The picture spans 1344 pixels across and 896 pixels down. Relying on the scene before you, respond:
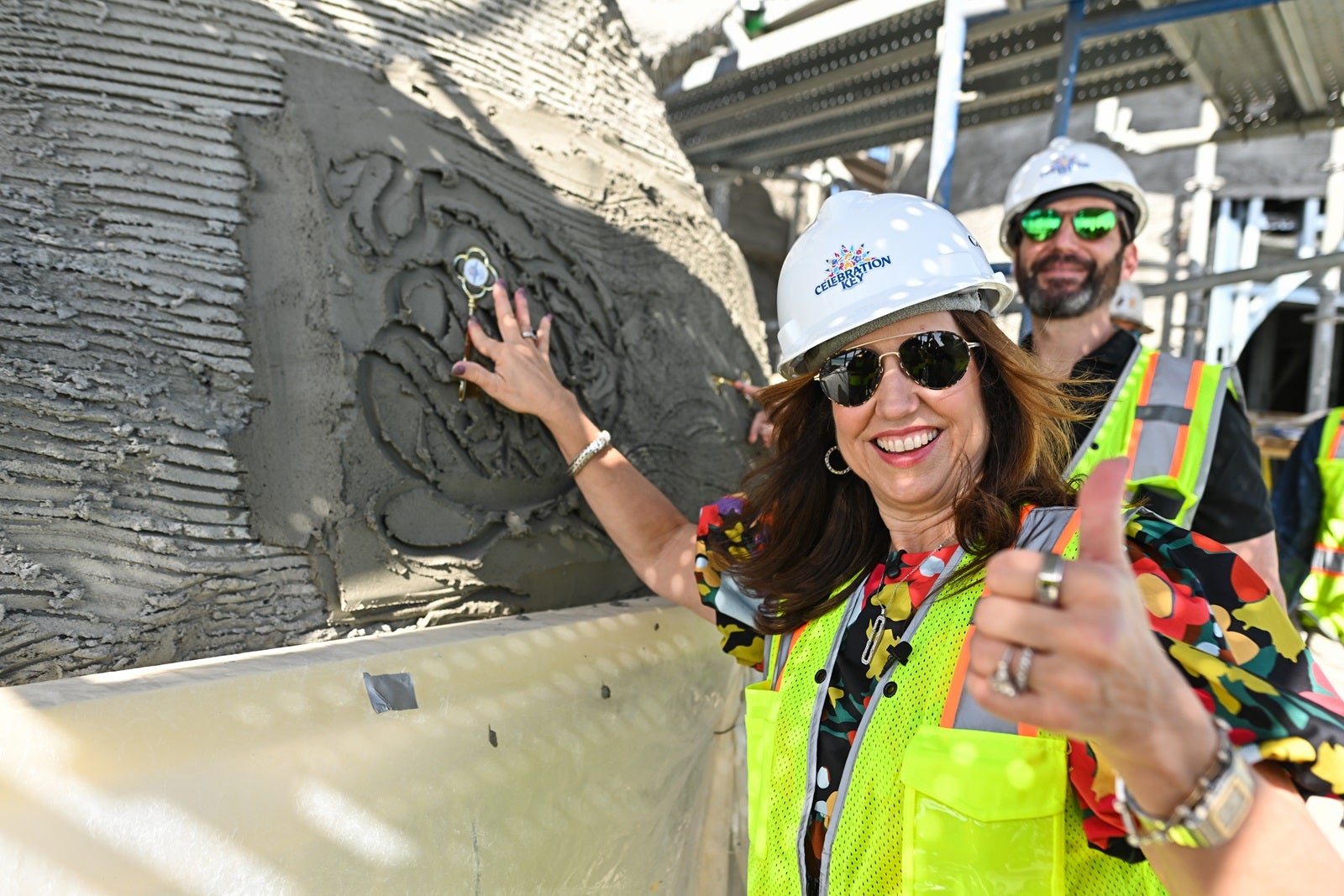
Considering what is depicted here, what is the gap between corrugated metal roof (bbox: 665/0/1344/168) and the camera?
3.82 metres

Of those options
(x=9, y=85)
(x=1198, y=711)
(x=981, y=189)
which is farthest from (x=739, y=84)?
(x=981, y=189)

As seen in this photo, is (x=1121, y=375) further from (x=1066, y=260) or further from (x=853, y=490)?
(x=853, y=490)

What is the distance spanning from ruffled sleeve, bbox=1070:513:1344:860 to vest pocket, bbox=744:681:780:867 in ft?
1.68

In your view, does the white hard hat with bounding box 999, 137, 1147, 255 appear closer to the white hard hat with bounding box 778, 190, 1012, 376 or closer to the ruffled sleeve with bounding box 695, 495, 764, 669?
the white hard hat with bounding box 778, 190, 1012, 376

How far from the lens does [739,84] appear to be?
205 inches

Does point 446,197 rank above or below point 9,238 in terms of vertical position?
above

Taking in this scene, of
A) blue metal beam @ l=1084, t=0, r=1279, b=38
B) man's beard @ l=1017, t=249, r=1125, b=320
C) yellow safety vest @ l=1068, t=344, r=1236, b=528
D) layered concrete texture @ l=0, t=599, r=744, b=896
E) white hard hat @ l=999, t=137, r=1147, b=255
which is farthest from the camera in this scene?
blue metal beam @ l=1084, t=0, r=1279, b=38

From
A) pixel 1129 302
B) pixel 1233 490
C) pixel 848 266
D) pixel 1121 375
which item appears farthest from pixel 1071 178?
pixel 1129 302

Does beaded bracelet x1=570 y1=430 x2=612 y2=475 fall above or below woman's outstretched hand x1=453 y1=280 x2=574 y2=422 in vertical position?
below

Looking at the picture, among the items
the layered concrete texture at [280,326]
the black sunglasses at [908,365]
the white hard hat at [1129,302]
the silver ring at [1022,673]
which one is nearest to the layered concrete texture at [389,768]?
the layered concrete texture at [280,326]

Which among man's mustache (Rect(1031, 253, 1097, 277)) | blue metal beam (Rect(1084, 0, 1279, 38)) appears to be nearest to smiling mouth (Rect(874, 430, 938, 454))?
A: man's mustache (Rect(1031, 253, 1097, 277))

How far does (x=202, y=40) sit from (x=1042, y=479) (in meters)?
2.01

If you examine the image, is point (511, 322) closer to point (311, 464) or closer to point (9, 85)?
point (311, 464)

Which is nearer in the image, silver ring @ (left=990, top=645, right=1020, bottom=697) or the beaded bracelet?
silver ring @ (left=990, top=645, right=1020, bottom=697)
